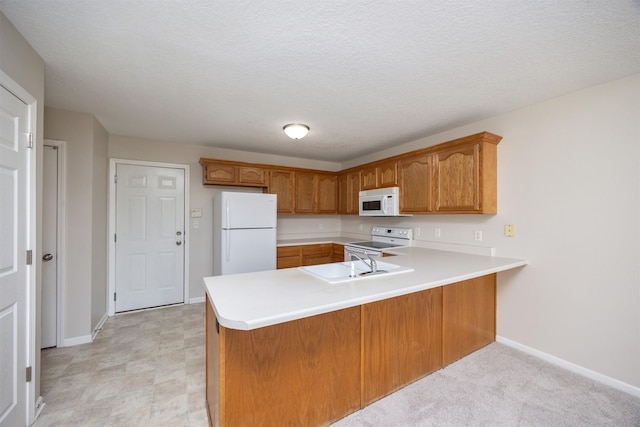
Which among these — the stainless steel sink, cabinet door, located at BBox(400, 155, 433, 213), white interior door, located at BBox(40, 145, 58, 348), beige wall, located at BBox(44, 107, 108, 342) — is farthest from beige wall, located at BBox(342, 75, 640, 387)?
white interior door, located at BBox(40, 145, 58, 348)

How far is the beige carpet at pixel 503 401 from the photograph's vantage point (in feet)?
5.43

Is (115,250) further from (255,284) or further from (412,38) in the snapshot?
(412,38)

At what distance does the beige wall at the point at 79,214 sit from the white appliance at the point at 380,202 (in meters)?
3.25

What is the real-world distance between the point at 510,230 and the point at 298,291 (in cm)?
229

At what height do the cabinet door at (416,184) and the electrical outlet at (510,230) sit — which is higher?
the cabinet door at (416,184)

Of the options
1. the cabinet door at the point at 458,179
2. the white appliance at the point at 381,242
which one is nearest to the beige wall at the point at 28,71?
the white appliance at the point at 381,242

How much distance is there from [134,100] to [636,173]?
402 centimetres

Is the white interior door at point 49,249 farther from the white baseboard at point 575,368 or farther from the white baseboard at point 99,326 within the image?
the white baseboard at point 575,368

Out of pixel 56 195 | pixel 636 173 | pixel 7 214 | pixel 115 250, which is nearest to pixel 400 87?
pixel 636 173

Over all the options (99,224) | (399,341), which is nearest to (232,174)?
(99,224)

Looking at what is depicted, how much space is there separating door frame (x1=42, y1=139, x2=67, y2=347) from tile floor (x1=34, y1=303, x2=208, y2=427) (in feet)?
0.85

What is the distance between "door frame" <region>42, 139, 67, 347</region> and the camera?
8.32 ft

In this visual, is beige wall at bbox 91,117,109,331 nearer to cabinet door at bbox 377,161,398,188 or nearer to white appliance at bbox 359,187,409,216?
white appliance at bbox 359,187,409,216

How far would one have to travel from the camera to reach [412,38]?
4.90 ft
